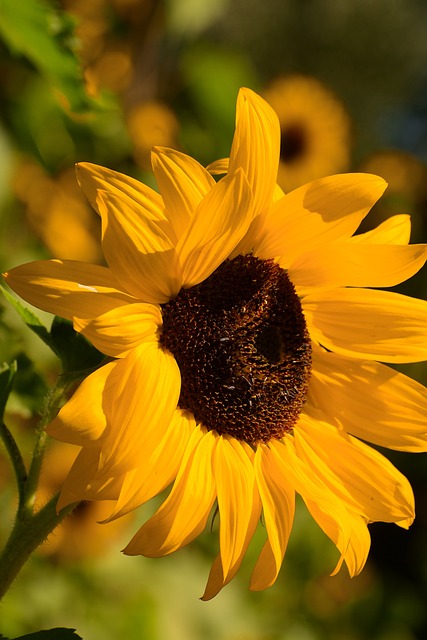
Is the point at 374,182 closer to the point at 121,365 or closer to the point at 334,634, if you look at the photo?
the point at 121,365

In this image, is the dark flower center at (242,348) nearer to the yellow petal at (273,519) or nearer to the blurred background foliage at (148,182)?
the yellow petal at (273,519)

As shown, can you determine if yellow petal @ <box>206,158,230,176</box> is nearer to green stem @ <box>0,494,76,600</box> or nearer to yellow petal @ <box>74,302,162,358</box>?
yellow petal @ <box>74,302,162,358</box>

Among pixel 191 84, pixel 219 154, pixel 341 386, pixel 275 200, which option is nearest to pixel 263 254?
pixel 275 200

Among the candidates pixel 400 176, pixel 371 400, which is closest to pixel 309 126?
pixel 400 176

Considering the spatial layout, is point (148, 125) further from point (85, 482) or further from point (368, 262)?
point (85, 482)

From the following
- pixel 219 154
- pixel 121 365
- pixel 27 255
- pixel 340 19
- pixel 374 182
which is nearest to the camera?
pixel 121 365

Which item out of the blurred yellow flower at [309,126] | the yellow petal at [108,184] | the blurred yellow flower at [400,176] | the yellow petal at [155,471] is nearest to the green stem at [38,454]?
the yellow petal at [155,471]
